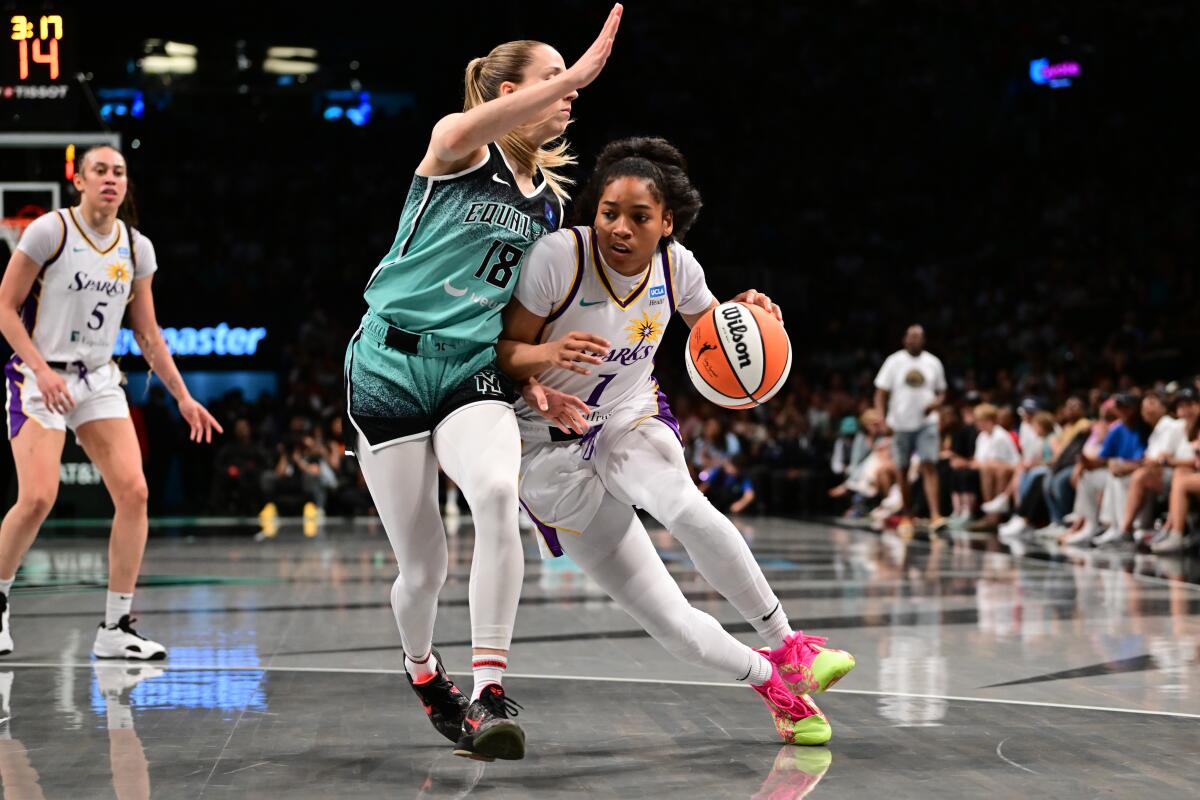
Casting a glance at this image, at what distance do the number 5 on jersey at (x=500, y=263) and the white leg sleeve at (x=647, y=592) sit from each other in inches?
27.7

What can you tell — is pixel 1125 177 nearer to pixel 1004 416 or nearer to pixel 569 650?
pixel 1004 416

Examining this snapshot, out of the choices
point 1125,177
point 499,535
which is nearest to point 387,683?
point 499,535

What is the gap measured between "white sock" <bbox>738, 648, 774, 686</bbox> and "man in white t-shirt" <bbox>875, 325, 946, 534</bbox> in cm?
887

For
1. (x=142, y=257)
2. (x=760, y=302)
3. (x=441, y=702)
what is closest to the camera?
(x=441, y=702)

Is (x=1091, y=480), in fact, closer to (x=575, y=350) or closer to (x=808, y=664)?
(x=808, y=664)

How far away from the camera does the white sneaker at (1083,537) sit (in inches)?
438

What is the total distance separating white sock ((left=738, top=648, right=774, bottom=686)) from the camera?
4012 mm

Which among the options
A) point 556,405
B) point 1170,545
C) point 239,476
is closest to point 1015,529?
point 1170,545

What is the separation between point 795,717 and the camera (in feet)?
13.1

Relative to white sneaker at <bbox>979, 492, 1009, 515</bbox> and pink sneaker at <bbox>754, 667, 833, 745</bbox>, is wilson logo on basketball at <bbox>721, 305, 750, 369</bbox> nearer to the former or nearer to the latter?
pink sneaker at <bbox>754, 667, 833, 745</bbox>

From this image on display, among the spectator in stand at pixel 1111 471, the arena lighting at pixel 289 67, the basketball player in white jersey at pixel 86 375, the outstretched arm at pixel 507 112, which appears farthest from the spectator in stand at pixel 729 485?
the outstretched arm at pixel 507 112

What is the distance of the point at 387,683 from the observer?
5.05 meters

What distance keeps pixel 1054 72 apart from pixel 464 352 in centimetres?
2131

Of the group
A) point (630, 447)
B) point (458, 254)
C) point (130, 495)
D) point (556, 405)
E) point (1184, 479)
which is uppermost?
point (458, 254)
